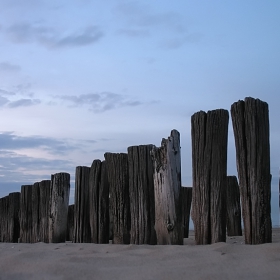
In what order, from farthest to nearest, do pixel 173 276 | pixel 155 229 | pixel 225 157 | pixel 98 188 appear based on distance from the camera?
1. pixel 98 188
2. pixel 155 229
3. pixel 225 157
4. pixel 173 276

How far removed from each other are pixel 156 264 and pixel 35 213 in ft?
13.8

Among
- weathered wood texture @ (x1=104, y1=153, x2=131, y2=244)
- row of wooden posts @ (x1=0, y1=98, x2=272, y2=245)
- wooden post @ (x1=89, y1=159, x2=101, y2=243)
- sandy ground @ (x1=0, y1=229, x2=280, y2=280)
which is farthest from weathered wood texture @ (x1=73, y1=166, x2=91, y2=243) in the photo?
sandy ground @ (x1=0, y1=229, x2=280, y2=280)

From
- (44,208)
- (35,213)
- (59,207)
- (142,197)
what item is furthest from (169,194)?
(35,213)

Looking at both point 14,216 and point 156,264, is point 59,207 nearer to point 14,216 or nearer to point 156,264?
point 14,216

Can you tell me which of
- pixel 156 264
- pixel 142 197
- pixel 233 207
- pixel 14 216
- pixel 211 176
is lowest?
pixel 156 264

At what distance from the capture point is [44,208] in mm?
7512

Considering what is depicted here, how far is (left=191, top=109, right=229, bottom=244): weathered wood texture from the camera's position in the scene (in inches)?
194

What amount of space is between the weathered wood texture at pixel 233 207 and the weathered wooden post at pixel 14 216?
3486 millimetres

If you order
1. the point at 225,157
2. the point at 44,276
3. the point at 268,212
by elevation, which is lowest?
the point at 44,276

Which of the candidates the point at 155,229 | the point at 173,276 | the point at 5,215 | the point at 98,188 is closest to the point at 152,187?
the point at 155,229

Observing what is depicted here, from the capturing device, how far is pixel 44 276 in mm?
3822

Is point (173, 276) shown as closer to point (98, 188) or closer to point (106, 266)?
point (106, 266)

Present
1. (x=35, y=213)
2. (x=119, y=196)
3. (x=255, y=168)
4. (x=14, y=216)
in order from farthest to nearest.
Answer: (x=14, y=216)
(x=35, y=213)
(x=119, y=196)
(x=255, y=168)

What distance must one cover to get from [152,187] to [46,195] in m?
2.38
